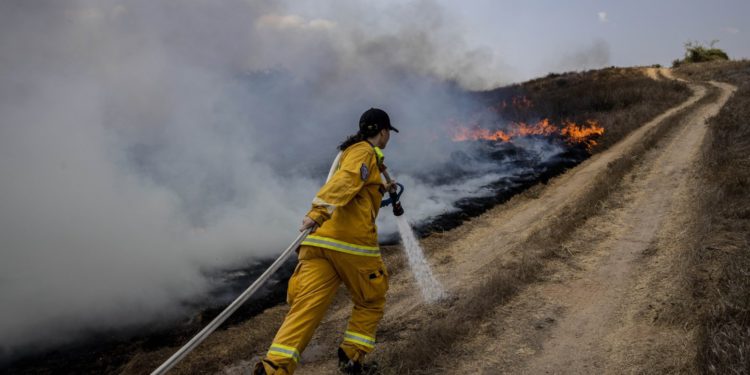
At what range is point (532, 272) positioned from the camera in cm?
521

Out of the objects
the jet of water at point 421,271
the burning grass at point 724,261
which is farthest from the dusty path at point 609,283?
the jet of water at point 421,271

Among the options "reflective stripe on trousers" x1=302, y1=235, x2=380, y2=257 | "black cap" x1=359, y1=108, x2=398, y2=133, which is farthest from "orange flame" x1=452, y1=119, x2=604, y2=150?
"reflective stripe on trousers" x1=302, y1=235, x2=380, y2=257

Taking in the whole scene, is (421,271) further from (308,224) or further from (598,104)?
(598,104)

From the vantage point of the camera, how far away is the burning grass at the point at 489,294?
149 inches

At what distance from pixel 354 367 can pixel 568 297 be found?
248 cm

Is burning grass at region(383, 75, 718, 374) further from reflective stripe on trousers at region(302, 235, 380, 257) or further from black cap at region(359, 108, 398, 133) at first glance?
black cap at region(359, 108, 398, 133)

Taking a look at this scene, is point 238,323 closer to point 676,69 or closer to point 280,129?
point 280,129

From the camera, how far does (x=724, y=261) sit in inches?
175

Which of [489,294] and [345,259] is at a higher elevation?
[345,259]

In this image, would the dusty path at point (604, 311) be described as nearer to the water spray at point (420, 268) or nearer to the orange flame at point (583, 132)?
the water spray at point (420, 268)

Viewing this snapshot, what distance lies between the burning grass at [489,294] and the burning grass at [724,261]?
1.49 m

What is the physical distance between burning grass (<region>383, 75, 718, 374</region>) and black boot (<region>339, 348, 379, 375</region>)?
14 centimetres

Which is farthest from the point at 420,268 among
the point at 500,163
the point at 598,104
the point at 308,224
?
the point at 598,104

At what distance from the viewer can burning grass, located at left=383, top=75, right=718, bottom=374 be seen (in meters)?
3.77
